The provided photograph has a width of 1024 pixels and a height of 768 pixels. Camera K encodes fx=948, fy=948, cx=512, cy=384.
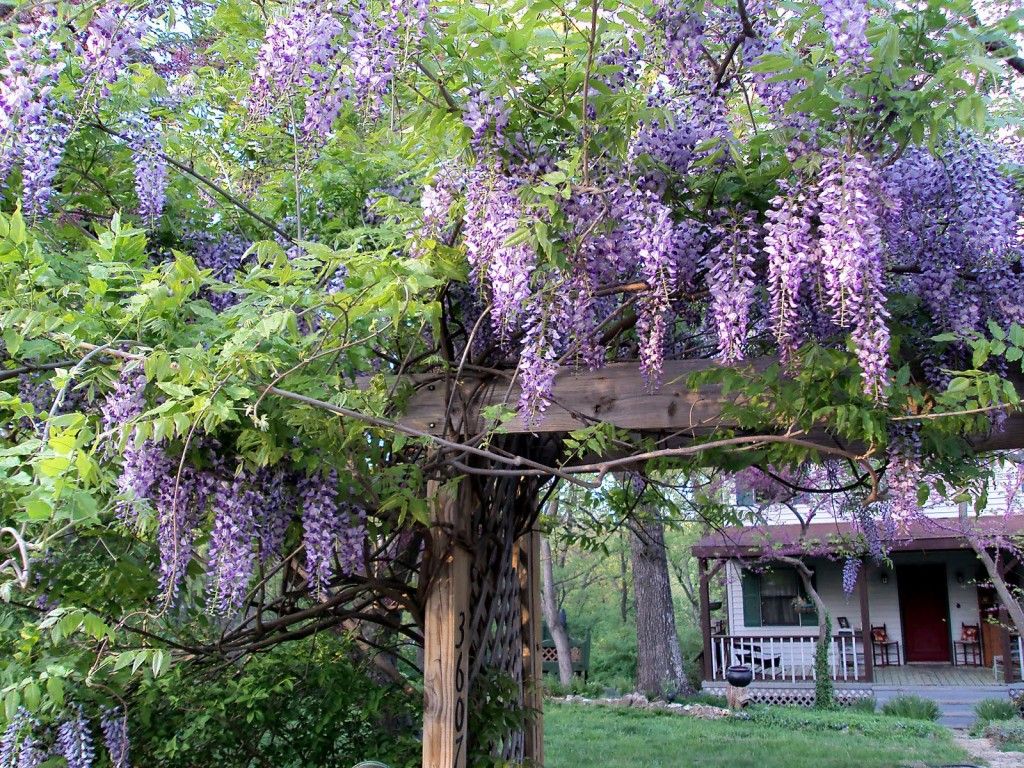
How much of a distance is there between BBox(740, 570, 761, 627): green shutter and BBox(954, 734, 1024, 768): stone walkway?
632 centimetres

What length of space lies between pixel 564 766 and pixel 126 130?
647 centimetres

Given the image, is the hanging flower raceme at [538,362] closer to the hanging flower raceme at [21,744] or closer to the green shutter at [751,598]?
the hanging flower raceme at [21,744]

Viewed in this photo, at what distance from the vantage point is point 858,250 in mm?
2635

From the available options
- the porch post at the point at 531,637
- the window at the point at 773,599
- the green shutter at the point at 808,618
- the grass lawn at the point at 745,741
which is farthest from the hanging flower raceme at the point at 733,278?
the green shutter at the point at 808,618

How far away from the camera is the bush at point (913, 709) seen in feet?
35.7

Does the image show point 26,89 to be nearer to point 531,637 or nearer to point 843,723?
point 531,637

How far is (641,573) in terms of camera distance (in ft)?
40.7

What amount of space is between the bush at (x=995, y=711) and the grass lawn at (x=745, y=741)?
3.02ft

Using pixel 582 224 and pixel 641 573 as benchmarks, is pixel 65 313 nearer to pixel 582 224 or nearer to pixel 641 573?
pixel 582 224

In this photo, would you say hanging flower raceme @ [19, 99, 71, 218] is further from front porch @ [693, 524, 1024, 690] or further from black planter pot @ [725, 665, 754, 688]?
front porch @ [693, 524, 1024, 690]

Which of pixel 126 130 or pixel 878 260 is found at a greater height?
pixel 126 130

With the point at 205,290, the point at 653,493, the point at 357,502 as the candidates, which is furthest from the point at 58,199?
the point at 653,493

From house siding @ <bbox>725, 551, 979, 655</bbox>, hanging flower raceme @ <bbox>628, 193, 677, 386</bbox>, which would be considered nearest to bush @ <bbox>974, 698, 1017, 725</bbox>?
house siding @ <bbox>725, 551, 979, 655</bbox>

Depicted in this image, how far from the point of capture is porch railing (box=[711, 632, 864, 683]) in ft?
44.5
